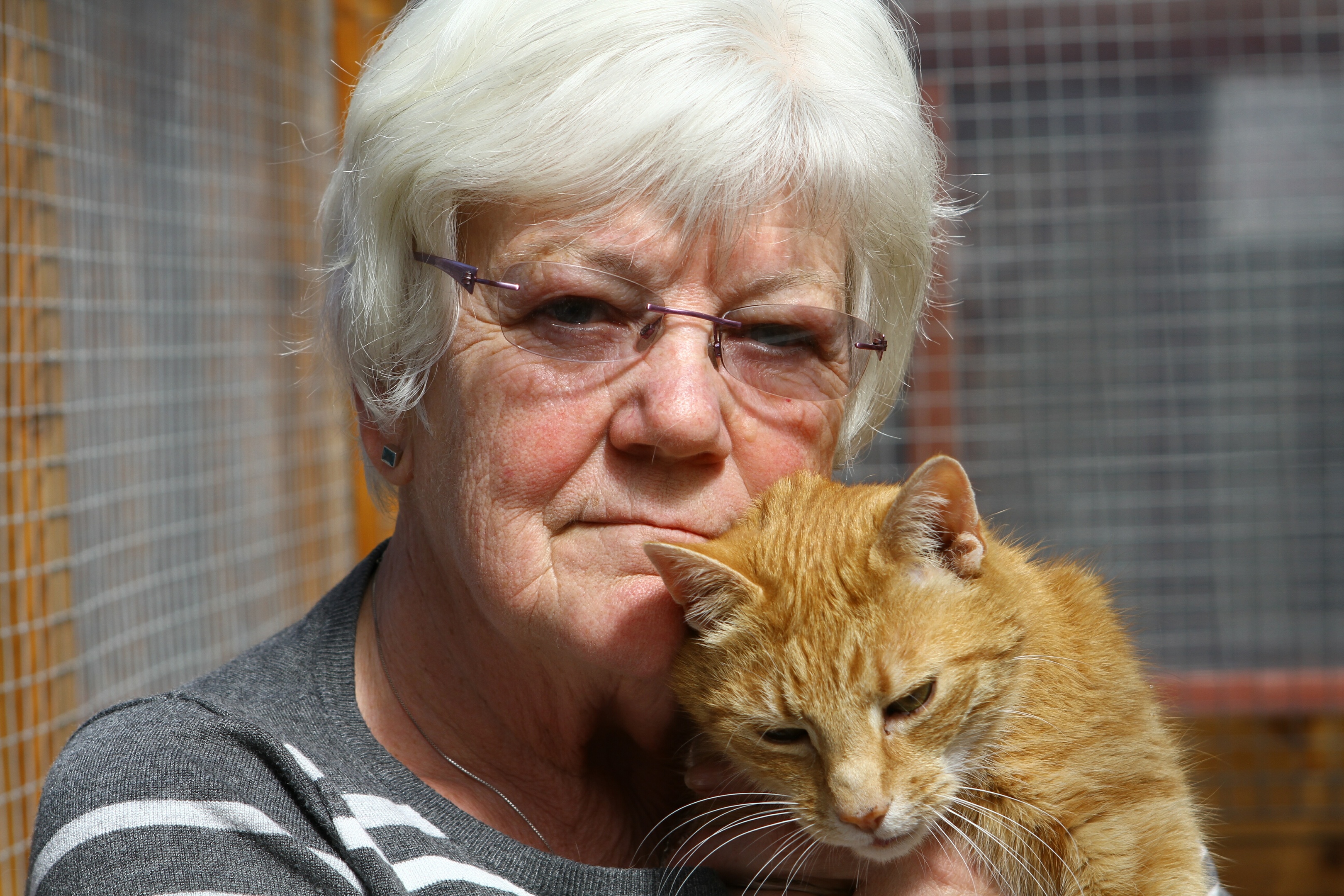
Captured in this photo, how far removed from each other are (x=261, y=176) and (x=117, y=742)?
8.47 ft

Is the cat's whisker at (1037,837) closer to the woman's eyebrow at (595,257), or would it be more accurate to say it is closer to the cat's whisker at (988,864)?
the cat's whisker at (988,864)

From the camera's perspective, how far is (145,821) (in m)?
0.92

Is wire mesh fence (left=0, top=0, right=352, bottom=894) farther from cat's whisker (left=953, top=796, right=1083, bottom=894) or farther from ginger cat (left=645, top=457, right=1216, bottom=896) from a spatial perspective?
cat's whisker (left=953, top=796, right=1083, bottom=894)

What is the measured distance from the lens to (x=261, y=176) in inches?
128

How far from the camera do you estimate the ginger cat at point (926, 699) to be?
1224mm

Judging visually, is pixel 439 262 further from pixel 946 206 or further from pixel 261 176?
pixel 261 176

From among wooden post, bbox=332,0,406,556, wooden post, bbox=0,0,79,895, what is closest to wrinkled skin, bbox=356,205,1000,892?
wooden post, bbox=0,0,79,895

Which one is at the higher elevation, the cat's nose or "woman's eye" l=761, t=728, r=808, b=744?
"woman's eye" l=761, t=728, r=808, b=744

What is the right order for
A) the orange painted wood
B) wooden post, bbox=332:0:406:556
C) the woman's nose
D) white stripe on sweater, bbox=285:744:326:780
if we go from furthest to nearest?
the orange painted wood
wooden post, bbox=332:0:406:556
the woman's nose
white stripe on sweater, bbox=285:744:326:780

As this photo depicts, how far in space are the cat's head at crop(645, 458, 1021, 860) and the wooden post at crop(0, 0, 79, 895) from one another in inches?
61.3

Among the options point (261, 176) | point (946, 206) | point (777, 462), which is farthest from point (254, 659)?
point (261, 176)

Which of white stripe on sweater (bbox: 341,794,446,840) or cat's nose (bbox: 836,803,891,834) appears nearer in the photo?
white stripe on sweater (bbox: 341,794,446,840)

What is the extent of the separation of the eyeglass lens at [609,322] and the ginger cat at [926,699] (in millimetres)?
188

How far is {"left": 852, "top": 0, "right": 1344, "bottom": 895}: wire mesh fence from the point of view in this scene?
11.5ft
